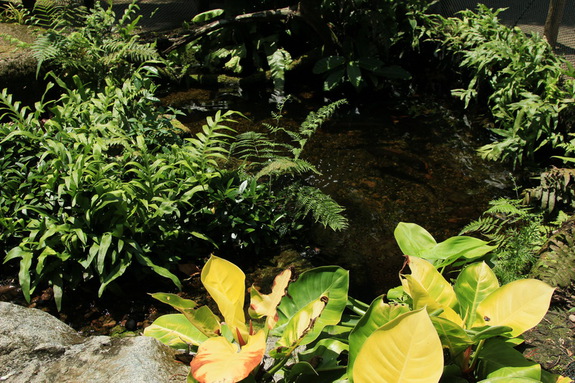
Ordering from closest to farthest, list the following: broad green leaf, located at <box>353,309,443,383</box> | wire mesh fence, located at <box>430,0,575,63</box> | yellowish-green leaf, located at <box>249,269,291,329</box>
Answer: broad green leaf, located at <box>353,309,443,383</box>
yellowish-green leaf, located at <box>249,269,291,329</box>
wire mesh fence, located at <box>430,0,575,63</box>

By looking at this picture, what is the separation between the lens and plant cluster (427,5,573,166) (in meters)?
4.34

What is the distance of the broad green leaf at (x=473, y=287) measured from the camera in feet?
7.14

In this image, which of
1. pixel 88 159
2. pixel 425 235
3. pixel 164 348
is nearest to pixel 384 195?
pixel 425 235

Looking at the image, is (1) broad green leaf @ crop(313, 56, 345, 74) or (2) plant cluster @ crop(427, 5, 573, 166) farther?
(1) broad green leaf @ crop(313, 56, 345, 74)

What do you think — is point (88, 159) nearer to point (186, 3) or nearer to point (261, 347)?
point (261, 347)

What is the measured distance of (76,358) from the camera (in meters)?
2.08

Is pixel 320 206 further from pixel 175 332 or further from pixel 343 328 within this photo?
pixel 175 332

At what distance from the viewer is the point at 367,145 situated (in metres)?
5.25

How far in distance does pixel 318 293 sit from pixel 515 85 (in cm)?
Result: 361

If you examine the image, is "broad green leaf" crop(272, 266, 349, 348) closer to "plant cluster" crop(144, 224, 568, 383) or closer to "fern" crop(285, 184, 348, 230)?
"plant cluster" crop(144, 224, 568, 383)

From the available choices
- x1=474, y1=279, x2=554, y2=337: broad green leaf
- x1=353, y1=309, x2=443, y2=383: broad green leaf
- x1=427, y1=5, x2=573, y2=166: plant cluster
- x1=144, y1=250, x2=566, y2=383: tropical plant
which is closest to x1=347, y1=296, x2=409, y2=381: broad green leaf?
x1=144, y1=250, x2=566, y2=383: tropical plant

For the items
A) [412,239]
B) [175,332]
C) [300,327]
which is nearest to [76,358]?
[175,332]

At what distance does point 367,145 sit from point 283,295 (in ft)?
11.1

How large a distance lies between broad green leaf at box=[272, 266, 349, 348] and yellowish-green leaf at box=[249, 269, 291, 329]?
8cm
